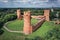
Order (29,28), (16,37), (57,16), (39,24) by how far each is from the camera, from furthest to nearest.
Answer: (57,16) < (39,24) < (29,28) < (16,37)

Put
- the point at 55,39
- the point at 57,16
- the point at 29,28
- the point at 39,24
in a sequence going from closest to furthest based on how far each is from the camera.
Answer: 1. the point at 55,39
2. the point at 29,28
3. the point at 39,24
4. the point at 57,16

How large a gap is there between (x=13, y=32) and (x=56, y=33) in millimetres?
8167

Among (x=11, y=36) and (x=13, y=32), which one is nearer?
(x=11, y=36)

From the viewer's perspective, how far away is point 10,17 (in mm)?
35812

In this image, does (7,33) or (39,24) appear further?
(39,24)

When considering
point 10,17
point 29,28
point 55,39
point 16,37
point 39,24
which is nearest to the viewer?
point 55,39

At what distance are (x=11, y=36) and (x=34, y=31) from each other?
262 centimetres

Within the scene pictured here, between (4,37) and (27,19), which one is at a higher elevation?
(27,19)

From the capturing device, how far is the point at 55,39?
1588cm

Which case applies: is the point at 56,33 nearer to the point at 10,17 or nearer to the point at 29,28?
the point at 29,28

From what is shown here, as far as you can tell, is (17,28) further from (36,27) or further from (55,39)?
(55,39)

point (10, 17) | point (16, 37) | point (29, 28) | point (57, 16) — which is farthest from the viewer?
point (57, 16)

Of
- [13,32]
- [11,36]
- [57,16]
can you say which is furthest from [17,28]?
[57,16]

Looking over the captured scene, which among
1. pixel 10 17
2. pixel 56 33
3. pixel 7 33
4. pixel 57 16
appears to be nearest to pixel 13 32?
pixel 7 33
